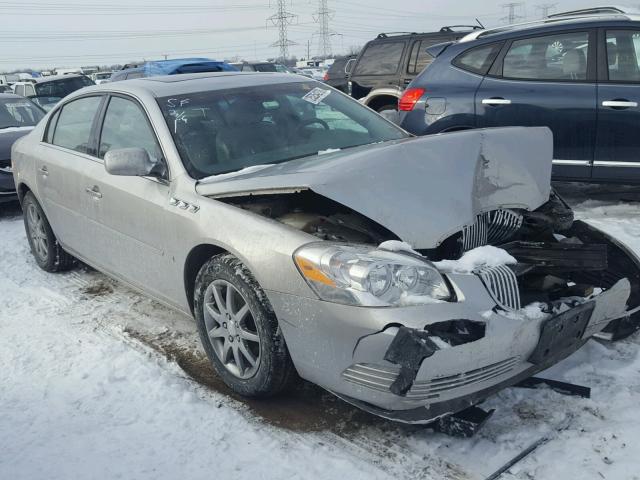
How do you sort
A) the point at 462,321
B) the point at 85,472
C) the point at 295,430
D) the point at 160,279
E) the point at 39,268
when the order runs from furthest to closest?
the point at 39,268 → the point at 160,279 → the point at 295,430 → the point at 85,472 → the point at 462,321

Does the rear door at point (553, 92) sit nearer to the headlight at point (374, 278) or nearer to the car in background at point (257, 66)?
the headlight at point (374, 278)

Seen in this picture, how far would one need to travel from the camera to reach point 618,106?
17.8ft

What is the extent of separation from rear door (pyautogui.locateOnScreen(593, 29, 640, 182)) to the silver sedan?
7.91 ft

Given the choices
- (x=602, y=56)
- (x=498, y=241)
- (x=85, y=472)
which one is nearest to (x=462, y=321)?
(x=498, y=241)

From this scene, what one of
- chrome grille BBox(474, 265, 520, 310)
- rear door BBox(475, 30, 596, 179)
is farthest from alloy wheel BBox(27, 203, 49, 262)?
rear door BBox(475, 30, 596, 179)

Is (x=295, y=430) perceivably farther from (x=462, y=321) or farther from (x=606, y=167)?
(x=606, y=167)

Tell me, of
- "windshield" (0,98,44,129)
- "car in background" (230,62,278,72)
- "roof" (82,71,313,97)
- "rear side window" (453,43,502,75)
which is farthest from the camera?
"car in background" (230,62,278,72)

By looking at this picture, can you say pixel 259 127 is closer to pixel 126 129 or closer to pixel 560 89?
pixel 126 129

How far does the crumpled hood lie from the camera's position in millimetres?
2666

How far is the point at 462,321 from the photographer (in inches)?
92.7

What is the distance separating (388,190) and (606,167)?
3.68 m

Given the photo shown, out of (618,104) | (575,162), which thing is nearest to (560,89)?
(618,104)

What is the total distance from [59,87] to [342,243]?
50.5 ft

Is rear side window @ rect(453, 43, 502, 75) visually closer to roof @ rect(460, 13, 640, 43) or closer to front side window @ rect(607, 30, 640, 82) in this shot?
roof @ rect(460, 13, 640, 43)
